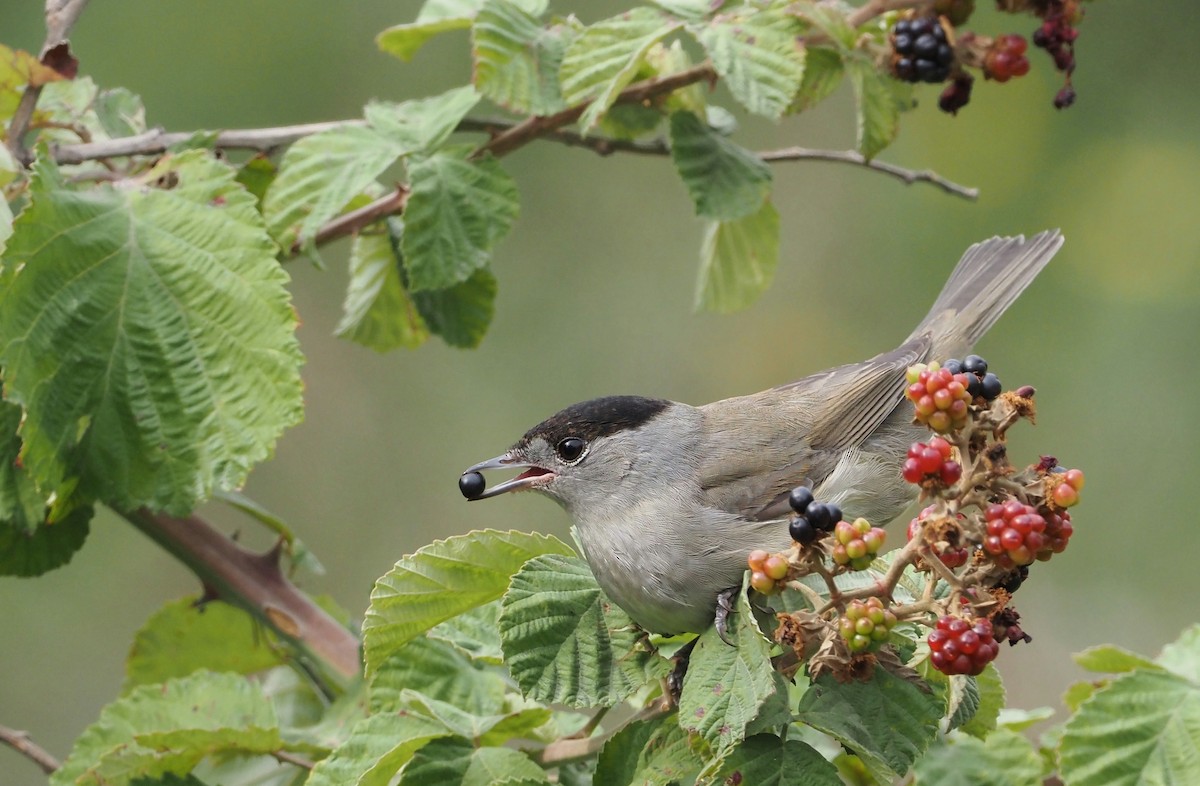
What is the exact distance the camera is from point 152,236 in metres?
2.53

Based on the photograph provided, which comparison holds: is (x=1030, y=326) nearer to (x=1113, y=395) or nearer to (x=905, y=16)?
(x=1113, y=395)

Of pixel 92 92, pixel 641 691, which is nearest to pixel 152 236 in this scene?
pixel 92 92

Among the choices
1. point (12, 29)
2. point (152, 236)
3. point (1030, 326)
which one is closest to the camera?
point (152, 236)

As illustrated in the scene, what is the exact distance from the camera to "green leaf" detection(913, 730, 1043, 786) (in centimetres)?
234

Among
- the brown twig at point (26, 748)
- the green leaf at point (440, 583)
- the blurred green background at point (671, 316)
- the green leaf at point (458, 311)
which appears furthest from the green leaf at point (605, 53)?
the blurred green background at point (671, 316)

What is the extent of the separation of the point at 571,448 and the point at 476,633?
68cm

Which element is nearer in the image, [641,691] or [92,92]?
[641,691]

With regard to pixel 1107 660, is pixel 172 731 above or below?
below

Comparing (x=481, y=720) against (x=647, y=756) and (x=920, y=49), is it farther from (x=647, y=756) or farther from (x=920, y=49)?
(x=920, y=49)

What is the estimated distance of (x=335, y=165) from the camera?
8.94 feet

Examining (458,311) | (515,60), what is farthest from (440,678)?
(515,60)

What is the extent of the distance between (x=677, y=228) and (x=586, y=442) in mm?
4073

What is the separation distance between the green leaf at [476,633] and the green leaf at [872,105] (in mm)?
1297

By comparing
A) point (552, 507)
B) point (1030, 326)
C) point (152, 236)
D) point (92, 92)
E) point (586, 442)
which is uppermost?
point (1030, 326)
